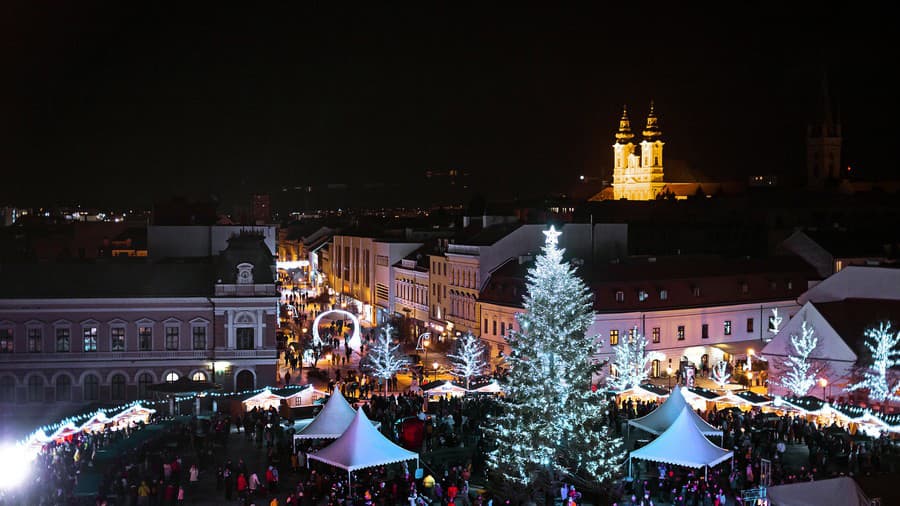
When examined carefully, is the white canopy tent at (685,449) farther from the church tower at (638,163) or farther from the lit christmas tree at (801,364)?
the church tower at (638,163)

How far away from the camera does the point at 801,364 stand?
48.3m

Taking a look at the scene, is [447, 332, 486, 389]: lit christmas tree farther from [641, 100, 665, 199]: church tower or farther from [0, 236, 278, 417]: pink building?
[641, 100, 665, 199]: church tower

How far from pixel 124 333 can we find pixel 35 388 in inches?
194

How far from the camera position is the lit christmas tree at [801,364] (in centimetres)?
4781

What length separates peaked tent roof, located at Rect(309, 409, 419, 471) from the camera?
1211 inches

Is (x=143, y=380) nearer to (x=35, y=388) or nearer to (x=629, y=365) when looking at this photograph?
(x=35, y=388)

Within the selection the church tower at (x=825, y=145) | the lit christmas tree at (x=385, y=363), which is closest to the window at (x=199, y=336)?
the lit christmas tree at (x=385, y=363)

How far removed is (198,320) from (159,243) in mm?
15651

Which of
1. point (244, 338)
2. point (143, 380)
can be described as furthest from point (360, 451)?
point (143, 380)

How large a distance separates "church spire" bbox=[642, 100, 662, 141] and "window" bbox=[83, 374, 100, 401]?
108294mm

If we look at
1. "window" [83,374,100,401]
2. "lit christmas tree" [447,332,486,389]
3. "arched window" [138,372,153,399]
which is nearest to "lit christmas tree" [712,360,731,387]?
"lit christmas tree" [447,332,486,389]

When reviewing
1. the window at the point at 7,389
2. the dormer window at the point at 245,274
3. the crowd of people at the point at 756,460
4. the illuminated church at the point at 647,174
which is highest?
the illuminated church at the point at 647,174

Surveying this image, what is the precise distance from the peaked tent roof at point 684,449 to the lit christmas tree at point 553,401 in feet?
8.03

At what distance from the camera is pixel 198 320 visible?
5456 cm
